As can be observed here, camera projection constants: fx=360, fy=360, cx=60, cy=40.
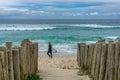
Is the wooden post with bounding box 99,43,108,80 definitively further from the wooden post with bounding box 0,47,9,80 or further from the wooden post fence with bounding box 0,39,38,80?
the wooden post with bounding box 0,47,9,80

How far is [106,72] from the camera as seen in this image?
9344mm

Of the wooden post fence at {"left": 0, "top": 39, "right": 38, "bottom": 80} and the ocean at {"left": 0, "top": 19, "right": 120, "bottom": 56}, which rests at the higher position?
the wooden post fence at {"left": 0, "top": 39, "right": 38, "bottom": 80}

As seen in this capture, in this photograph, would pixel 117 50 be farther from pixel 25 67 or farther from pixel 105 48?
pixel 25 67

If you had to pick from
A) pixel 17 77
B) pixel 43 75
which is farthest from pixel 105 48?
pixel 43 75

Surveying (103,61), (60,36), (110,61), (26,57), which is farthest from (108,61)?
(60,36)

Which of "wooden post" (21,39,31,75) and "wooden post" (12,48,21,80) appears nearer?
"wooden post" (12,48,21,80)

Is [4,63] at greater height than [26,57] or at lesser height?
greater

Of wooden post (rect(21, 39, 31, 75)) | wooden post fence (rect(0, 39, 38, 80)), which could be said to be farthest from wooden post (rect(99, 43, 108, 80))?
wooden post (rect(21, 39, 31, 75))

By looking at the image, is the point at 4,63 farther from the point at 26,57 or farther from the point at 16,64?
the point at 26,57

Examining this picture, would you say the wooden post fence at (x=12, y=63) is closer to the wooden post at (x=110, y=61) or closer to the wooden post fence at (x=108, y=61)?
the wooden post fence at (x=108, y=61)

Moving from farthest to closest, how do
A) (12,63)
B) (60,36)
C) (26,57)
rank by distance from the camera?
1. (60,36)
2. (26,57)
3. (12,63)

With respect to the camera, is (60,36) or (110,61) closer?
(110,61)

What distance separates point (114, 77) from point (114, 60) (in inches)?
17.3

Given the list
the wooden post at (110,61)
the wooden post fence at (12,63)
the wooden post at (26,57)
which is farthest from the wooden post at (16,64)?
the wooden post at (110,61)
